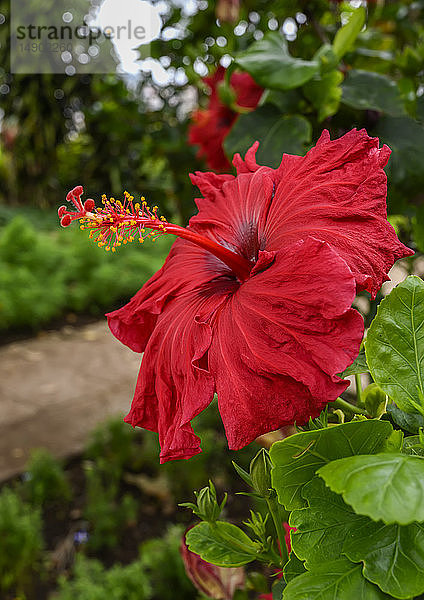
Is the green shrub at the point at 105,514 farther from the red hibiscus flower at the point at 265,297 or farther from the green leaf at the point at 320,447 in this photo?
the green leaf at the point at 320,447

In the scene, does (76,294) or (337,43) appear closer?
(337,43)

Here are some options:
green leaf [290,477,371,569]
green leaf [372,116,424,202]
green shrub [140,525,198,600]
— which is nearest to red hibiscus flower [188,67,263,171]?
green leaf [372,116,424,202]

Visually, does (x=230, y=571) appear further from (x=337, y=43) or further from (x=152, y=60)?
(x=152, y=60)

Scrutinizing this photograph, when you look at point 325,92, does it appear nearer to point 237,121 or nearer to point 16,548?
point 237,121

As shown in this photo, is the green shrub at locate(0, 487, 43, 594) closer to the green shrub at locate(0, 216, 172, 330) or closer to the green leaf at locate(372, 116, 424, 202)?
the green leaf at locate(372, 116, 424, 202)

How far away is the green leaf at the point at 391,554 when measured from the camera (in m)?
0.26

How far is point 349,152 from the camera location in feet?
1.21

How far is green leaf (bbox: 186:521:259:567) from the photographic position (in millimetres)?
417

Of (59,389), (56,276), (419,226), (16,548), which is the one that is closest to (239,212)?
(419,226)

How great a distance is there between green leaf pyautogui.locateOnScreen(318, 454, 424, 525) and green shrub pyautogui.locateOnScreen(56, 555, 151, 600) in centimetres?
114

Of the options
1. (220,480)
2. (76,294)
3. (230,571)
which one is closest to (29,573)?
(220,480)

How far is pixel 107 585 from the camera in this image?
1305 mm

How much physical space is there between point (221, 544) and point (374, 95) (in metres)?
0.53

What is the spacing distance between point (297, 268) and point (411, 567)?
167 millimetres
